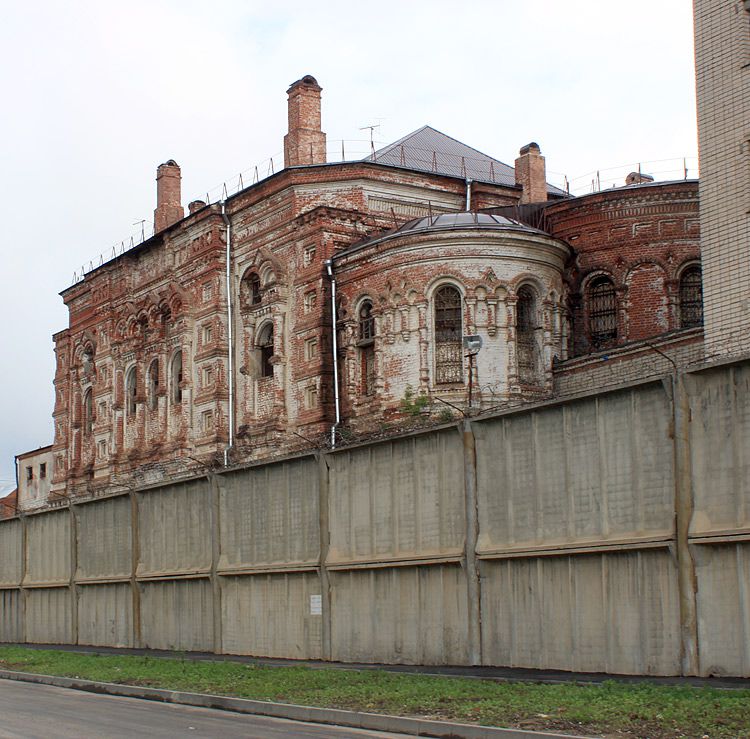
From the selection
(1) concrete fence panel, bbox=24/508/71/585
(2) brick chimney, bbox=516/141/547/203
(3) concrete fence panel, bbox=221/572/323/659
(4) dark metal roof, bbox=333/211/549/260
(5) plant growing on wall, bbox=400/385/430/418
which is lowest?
(3) concrete fence panel, bbox=221/572/323/659

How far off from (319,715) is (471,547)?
5368 millimetres

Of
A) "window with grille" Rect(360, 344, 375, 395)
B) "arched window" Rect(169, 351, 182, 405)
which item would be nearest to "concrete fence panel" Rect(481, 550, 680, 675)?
"window with grille" Rect(360, 344, 375, 395)

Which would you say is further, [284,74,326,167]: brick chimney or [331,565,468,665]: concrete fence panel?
[284,74,326,167]: brick chimney

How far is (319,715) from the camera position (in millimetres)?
16484

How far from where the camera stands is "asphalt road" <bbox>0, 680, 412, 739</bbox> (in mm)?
15016

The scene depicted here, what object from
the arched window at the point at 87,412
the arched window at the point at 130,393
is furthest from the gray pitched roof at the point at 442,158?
the arched window at the point at 87,412

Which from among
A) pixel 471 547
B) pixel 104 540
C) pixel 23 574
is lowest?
pixel 23 574

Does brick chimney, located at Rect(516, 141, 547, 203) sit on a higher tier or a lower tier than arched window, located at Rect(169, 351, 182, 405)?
higher

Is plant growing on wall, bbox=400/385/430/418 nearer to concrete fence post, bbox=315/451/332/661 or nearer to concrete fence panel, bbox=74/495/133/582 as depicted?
concrete fence panel, bbox=74/495/133/582

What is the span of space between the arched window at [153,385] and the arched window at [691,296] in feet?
79.7

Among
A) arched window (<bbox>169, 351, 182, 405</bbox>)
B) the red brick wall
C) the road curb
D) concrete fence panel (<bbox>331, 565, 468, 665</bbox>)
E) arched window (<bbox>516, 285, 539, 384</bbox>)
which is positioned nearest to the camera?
the road curb

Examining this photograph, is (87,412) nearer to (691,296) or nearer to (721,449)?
(691,296)

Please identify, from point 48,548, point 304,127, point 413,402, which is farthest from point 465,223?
point 48,548

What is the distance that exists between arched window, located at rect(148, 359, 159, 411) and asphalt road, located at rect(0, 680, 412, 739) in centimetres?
3637
